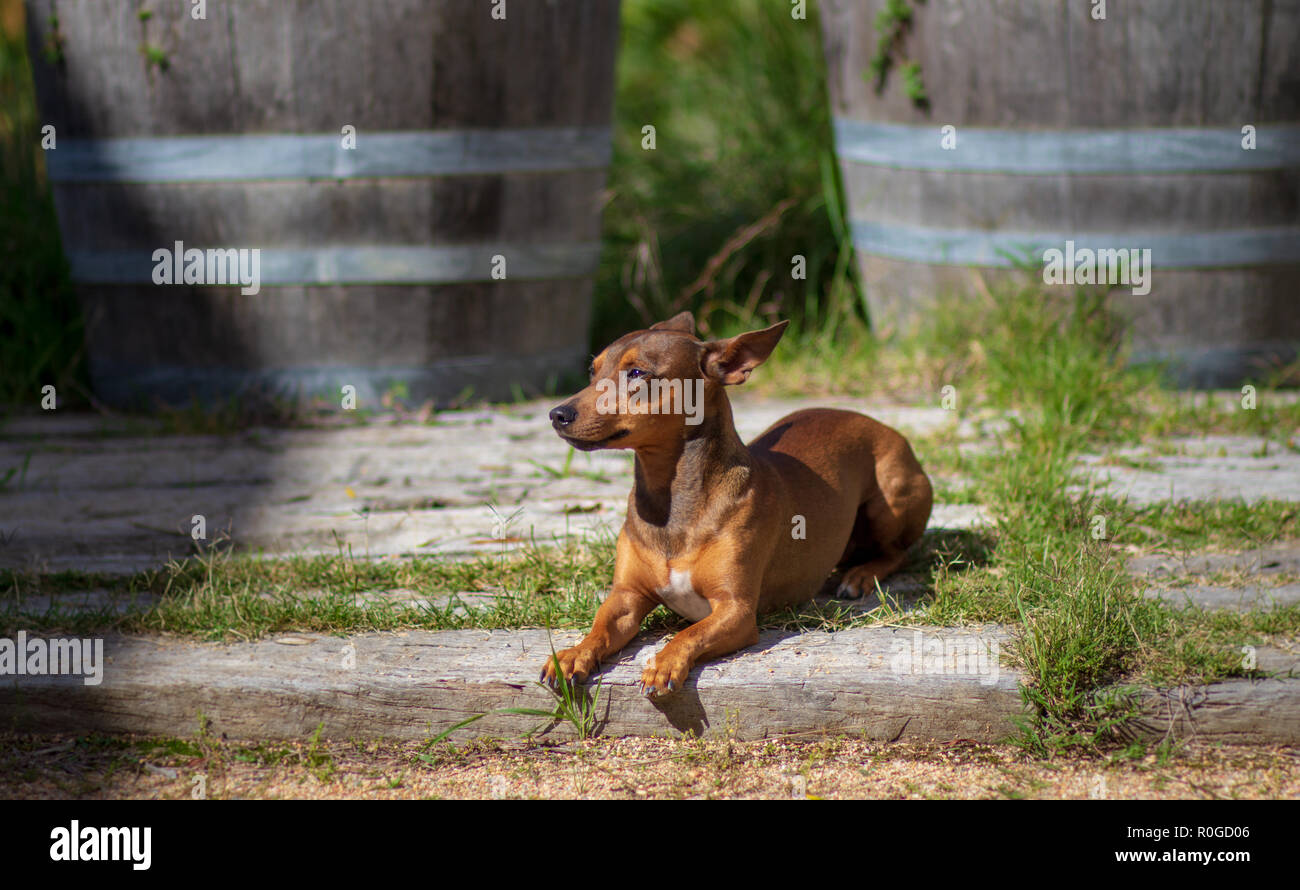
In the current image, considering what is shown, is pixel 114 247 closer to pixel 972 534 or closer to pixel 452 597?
pixel 452 597

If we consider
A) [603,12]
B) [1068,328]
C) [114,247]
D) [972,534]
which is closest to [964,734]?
[972,534]

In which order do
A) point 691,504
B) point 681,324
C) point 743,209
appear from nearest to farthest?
point 691,504 < point 681,324 < point 743,209

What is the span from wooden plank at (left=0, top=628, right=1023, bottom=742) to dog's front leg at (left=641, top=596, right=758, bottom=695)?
46mm

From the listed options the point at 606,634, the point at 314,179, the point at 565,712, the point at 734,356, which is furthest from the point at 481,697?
the point at 314,179

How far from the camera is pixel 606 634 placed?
8.79ft

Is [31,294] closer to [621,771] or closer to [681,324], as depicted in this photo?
[681,324]

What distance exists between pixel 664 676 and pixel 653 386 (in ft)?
1.93

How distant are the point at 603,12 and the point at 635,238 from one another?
1.41 m

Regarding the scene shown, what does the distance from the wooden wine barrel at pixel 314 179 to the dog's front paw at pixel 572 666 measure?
7.43 feet

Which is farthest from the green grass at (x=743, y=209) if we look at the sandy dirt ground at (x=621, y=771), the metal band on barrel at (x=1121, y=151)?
the sandy dirt ground at (x=621, y=771)

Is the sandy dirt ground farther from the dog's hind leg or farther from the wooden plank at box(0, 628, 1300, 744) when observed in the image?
the dog's hind leg

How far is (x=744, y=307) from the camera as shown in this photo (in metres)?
5.60

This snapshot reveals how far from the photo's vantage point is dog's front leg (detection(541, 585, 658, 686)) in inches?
102

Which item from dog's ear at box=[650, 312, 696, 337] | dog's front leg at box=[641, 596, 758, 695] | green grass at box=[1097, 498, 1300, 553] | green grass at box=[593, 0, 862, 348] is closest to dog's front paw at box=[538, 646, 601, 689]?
dog's front leg at box=[641, 596, 758, 695]
